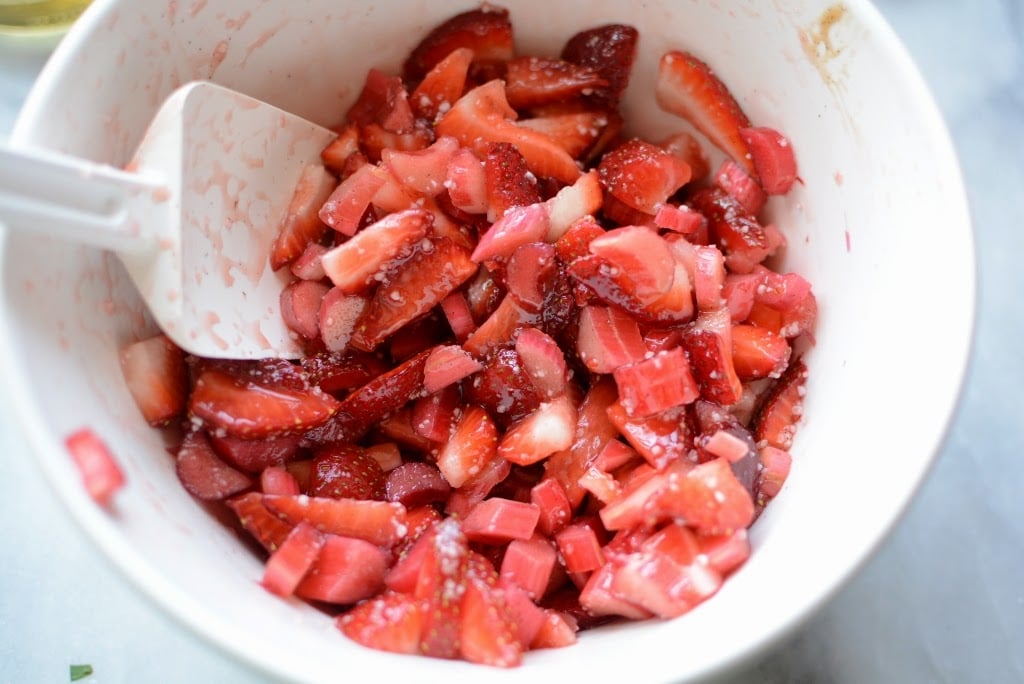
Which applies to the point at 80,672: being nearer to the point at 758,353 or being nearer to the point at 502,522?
the point at 502,522

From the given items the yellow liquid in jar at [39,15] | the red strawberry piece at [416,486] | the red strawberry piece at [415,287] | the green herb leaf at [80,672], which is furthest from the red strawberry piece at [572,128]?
the green herb leaf at [80,672]

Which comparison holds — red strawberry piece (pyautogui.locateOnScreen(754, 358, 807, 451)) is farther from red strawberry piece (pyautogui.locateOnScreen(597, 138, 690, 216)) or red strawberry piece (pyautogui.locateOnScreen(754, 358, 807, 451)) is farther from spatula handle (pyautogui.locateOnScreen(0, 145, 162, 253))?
spatula handle (pyautogui.locateOnScreen(0, 145, 162, 253))

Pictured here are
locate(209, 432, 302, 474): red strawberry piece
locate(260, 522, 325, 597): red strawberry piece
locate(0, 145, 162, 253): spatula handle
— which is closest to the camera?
locate(0, 145, 162, 253): spatula handle

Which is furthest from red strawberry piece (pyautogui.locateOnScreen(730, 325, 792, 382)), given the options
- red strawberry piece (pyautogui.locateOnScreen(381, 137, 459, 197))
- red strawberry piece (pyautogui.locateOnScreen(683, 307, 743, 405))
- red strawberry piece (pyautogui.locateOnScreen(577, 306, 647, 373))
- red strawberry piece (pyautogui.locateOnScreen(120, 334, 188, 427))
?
red strawberry piece (pyautogui.locateOnScreen(120, 334, 188, 427))

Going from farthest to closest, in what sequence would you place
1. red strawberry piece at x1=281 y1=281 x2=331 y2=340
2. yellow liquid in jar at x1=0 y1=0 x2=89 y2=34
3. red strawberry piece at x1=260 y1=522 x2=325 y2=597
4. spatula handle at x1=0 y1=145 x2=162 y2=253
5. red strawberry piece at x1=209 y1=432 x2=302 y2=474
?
yellow liquid in jar at x1=0 y1=0 x2=89 y2=34 < red strawberry piece at x1=281 y1=281 x2=331 y2=340 < red strawberry piece at x1=209 y1=432 x2=302 y2=474 < red strawberry piece at x1=260 y1=522 x2=325 y2=597 < spatula handle at x1=0 y1=145 x2=162 y2=253

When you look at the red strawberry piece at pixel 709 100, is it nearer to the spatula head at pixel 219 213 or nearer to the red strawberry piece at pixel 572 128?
the red strawberry piece at pixel 572 128
